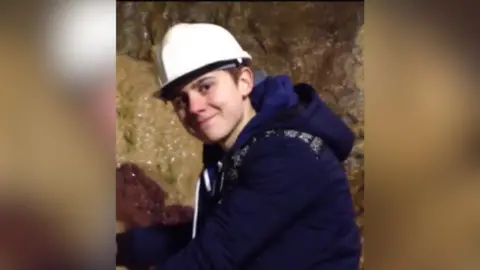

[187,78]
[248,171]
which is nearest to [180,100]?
[187,78]

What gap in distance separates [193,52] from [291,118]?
17cm

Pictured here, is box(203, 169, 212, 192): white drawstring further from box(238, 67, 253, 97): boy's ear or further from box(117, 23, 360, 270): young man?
box(238, 67, 253, 97): boy's ear

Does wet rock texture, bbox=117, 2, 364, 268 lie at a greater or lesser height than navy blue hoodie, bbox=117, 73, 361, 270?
greater

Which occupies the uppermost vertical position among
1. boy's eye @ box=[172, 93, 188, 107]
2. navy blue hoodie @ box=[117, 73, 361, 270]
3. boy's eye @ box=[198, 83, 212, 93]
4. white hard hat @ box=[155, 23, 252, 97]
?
white hard hat @ box=[155, 23, 252, 97]

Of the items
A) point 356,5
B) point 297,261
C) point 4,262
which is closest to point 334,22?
point 356,5

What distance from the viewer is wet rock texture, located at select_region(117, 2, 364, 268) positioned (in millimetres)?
956

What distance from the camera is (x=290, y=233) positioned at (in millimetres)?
915

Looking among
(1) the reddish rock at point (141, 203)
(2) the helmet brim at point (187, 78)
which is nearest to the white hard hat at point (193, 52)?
(2) the helmet brim at point (187, 78)

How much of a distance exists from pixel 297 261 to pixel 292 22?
354 mm

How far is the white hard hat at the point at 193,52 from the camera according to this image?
934 mm

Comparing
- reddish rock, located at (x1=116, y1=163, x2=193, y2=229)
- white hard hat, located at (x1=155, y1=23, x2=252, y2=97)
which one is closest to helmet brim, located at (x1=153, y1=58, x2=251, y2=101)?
white hard hat, located at (x1=155, y1=23, x2=252, y2=97)

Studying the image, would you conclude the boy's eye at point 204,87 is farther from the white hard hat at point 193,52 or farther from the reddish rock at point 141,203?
the reddish rock at point 141,203

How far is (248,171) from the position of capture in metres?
0.92

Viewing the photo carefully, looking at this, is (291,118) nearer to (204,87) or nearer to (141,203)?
(204,87)
